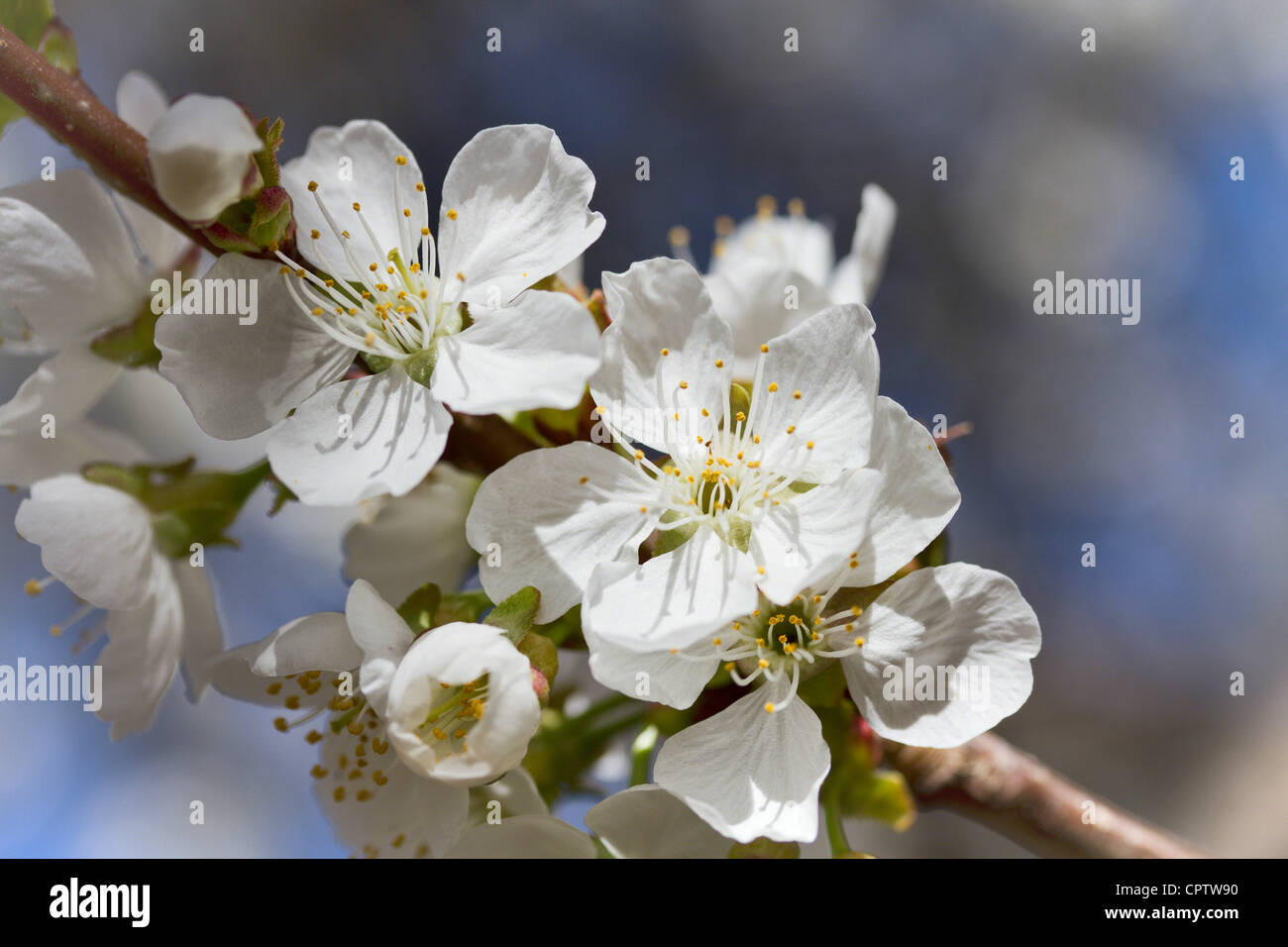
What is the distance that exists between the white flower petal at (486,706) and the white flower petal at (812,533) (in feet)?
0.63

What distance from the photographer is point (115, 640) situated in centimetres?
86

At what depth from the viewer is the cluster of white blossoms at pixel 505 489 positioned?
725 mm

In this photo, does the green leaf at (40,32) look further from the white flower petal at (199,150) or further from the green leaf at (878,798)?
the green leaf at (878,798)

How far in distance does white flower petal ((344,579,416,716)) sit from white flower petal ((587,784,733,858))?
195mm

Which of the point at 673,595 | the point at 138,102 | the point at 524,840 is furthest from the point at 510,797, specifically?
the point at 138,102

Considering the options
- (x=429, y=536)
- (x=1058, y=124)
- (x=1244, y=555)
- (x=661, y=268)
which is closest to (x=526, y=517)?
(x=661, y=268)

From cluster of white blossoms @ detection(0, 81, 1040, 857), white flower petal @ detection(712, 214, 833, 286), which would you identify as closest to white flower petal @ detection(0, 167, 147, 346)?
cluster of white blossoms @ detection(0, 81, 1040, 857)

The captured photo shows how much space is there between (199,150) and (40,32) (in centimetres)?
35

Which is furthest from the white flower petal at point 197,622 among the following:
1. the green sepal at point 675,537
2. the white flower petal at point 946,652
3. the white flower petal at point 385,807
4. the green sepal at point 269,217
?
the white flower petal at point 946,652

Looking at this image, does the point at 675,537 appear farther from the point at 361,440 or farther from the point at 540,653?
the point at 361,440

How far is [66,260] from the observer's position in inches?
34.6

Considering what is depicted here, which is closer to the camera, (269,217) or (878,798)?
(269,217)

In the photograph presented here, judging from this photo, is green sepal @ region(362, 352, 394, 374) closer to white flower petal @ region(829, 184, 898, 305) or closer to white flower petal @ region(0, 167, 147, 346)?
white flower petal @ region(0, 167, 147, 346)

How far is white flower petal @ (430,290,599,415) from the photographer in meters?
0.71
